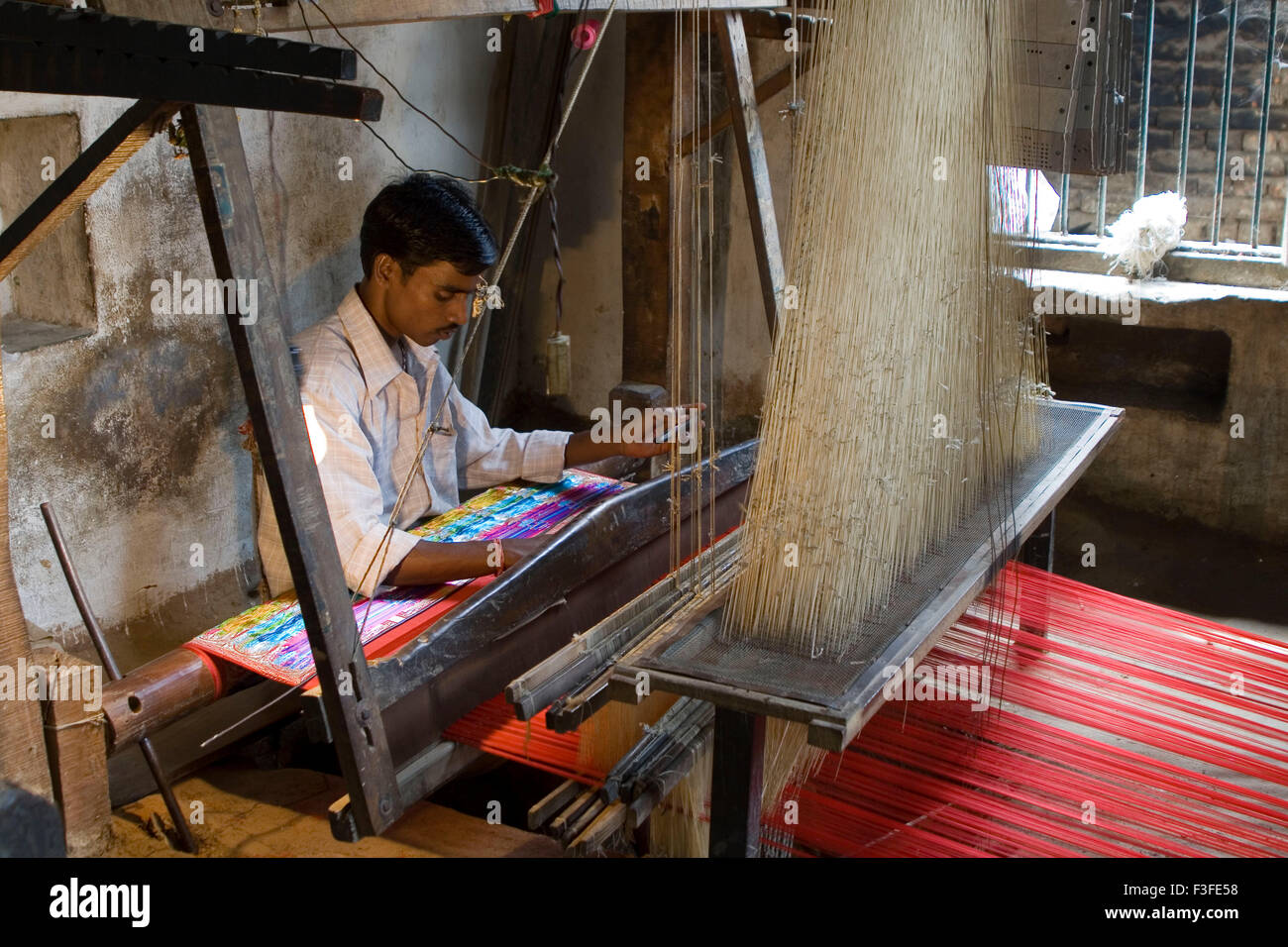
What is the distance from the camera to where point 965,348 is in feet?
6.86

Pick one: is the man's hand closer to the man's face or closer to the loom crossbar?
the man's face

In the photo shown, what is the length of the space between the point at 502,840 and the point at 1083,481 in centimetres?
279

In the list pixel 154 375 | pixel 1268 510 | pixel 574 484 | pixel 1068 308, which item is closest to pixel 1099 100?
pixel 574 484

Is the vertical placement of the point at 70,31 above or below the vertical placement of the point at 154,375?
above

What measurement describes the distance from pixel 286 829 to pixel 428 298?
1.19 m

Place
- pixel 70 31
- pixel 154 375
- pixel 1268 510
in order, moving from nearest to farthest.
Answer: pixel 70 31 < pixel 154 375 < pixel 1268 510

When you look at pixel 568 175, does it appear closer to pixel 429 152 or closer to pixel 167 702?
pixel 429 152

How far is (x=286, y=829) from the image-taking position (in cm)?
253

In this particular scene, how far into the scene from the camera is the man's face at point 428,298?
261 centimetres

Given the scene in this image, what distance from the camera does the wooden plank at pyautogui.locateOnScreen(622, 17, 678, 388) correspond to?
316cm

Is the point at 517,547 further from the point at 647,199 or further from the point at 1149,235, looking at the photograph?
the point at 1149,235

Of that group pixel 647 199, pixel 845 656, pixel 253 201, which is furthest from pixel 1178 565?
pixel 253 201

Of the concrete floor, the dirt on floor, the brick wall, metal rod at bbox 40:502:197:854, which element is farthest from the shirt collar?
the brick wall

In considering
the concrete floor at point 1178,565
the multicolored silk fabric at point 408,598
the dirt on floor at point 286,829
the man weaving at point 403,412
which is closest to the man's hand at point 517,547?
the man weaving at point 403,412
